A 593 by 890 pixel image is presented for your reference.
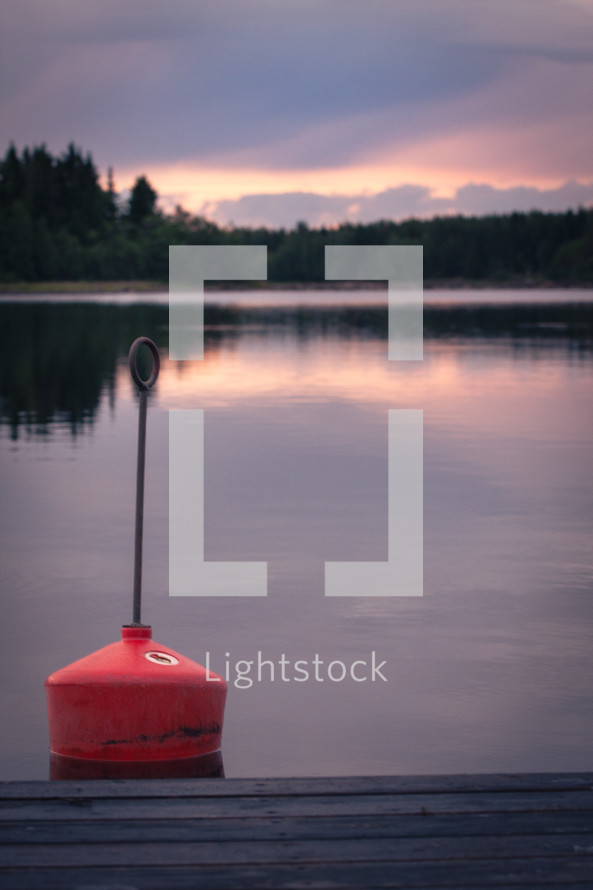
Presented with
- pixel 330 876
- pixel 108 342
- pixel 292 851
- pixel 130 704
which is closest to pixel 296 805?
pixel 292 851

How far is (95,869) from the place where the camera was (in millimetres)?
3803

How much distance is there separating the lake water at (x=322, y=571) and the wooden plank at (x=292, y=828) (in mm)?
1429

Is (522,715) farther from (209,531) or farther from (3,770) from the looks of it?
(209,531)

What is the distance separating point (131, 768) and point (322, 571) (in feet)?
14.0

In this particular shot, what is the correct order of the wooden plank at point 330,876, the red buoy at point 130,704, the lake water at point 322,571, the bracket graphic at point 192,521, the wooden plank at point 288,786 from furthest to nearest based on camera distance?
the bracket graphic at point 192,521
the lake water at point 322,571
the red buoy at point 130,704
the wooden plank at point 288,786
the wooden plank at point 330,876

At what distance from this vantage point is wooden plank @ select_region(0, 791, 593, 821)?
13.9 feet

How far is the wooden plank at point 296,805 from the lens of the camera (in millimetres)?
4242

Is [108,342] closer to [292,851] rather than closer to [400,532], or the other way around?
[400,532]

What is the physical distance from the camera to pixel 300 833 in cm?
409

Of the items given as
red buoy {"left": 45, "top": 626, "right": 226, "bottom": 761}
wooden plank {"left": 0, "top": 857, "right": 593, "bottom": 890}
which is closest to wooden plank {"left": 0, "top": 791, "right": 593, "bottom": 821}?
wooden plank {"left": 0, "top": 857, "right": 593, "bottom": 890}

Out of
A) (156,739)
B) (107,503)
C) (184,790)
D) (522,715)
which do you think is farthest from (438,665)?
A: (107,503)

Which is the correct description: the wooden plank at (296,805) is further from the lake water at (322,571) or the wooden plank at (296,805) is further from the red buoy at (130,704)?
the lake water at (322,571)
